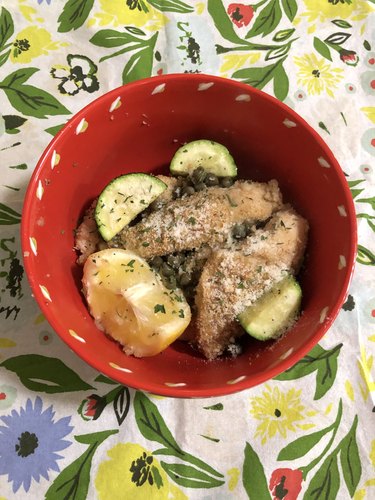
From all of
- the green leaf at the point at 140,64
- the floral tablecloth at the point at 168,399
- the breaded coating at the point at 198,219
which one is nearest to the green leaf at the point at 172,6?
the floral tablecloth at the point at 168,399

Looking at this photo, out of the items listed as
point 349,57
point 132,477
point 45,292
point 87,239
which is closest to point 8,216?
point 87,239

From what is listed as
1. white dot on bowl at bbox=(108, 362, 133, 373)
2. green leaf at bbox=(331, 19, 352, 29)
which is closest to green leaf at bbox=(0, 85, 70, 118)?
white dot on bowl at bbox=(108, 362, 133, 373)

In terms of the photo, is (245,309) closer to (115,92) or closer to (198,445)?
(198,445)

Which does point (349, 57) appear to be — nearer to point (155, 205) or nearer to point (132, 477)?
point (155, 205)

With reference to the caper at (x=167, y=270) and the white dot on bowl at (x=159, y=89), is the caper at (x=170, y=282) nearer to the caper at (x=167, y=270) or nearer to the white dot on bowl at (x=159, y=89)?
the caper at (x=167, y=270)

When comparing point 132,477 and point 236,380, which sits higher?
point 236,380

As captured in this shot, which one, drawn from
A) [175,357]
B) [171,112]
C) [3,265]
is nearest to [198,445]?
[175,357]

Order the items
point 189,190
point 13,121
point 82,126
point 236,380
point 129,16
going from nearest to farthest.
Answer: point 236,380 < point 82,126 < point 189,190 < point 13,121 < point 129,16
